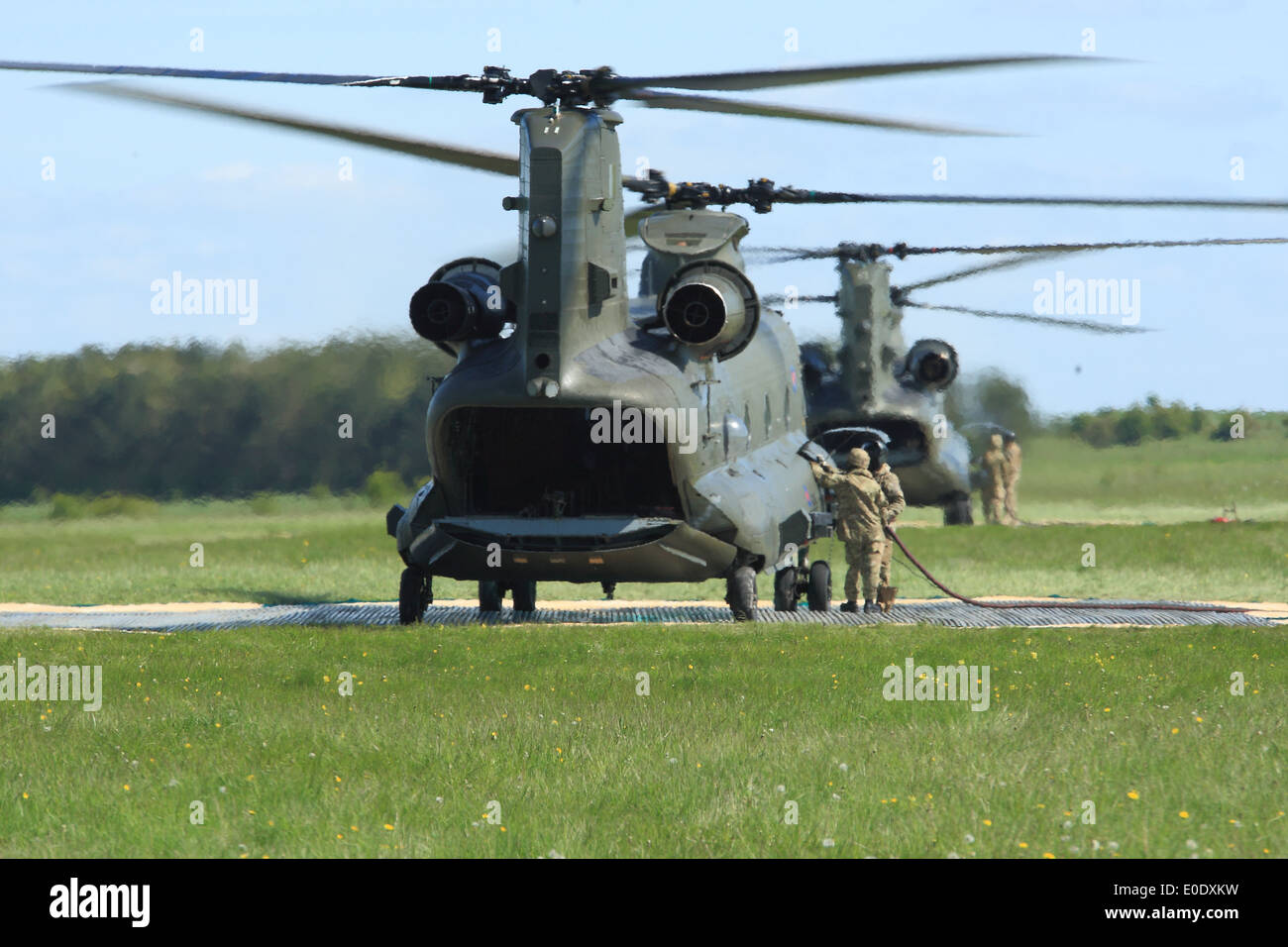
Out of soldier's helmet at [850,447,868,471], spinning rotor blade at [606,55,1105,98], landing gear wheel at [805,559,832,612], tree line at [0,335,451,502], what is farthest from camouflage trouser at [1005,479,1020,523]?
spinning rotor blade at [606,55,1105,98]

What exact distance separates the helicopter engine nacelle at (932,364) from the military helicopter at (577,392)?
12689 millimetres

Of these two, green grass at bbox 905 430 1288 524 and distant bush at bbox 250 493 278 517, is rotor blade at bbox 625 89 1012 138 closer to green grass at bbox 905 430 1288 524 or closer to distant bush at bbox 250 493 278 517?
distant bush at bbox 250 493 278 517

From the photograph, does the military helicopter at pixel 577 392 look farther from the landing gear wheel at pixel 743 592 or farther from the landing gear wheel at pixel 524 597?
the landing gear wheel at pixel 524 597

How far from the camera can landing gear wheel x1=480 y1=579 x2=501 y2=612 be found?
66.2 ft

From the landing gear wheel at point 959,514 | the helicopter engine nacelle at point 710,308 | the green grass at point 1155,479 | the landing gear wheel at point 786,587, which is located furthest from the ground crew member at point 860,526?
the green grass at point 1155,479

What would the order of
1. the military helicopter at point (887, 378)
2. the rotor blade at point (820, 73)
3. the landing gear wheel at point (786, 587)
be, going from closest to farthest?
1. the rotor blade at point (820, 73)
2. the landing gear wheel at point (786, 587)
3. the military helicopter at point (887, 378)

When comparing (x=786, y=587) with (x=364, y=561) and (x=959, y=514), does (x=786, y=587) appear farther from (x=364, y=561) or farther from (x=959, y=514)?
(x=959, y=514)

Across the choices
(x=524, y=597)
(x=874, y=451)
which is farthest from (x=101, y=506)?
(x=874, y=451)

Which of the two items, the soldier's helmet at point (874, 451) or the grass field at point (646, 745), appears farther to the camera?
the soldier's helmet at point (874, 451)

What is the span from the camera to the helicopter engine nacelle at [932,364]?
31.2m

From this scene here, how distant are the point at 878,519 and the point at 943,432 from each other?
1175 cm

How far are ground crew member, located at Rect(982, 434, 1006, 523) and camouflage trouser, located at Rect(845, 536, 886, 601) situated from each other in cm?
1919
